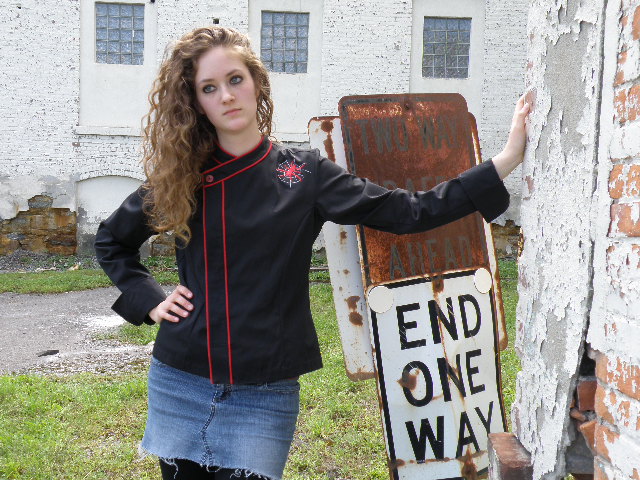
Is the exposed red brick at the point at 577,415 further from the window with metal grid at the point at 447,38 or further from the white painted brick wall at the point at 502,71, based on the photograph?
the window with metal grid at the point at 447,38

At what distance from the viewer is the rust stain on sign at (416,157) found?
99.0 inches

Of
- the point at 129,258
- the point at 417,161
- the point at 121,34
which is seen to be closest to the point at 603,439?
the point at 417,161

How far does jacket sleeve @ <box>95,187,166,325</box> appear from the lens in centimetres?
232

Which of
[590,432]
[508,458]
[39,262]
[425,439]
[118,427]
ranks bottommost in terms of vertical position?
[39,262]

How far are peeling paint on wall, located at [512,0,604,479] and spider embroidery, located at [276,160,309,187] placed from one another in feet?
2.32

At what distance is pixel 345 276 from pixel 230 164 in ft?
2.26

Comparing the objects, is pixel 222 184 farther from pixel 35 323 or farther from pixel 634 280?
pixel 35 323

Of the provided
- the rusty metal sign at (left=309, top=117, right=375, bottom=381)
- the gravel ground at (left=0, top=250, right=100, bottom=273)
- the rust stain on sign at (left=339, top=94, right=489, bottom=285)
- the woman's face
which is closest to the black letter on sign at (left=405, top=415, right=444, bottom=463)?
the rusty metal sign at (left=309, top=117, right=375, bottom=381)

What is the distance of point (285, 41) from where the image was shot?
11.9 m

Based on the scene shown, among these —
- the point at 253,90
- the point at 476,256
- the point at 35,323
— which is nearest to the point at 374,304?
the point at 476,256

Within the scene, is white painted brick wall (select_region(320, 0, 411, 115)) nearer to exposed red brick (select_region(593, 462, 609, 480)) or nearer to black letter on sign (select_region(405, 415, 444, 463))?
black letter on sign (select_region(405, 415, 444, 463))

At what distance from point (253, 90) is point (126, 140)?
1021 cm

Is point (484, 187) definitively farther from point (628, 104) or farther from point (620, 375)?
point (620, 375)

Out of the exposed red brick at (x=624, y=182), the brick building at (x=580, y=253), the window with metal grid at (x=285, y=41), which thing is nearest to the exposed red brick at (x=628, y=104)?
the brick building at (x=580, y=253)
